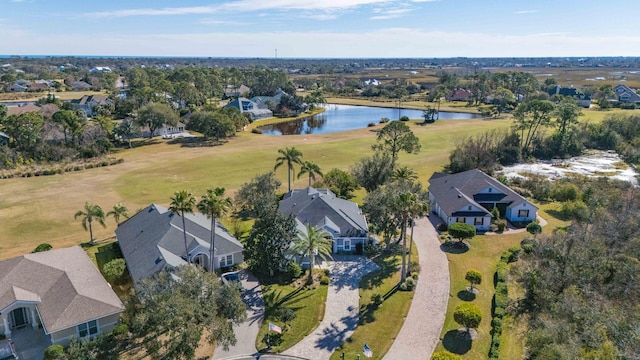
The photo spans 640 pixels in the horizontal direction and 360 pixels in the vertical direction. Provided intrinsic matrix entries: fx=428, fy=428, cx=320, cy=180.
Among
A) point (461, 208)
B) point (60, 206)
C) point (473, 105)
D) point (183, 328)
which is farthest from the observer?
point (473, 105)

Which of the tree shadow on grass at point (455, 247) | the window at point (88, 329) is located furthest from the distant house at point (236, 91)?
the window at point (88, 329)

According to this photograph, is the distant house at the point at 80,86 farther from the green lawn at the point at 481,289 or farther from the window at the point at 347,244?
the green lawn at the point at 481,289

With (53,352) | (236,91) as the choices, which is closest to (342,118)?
(236,91)

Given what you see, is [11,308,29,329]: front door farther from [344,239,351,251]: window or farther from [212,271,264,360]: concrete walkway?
[344,239,351,251]: window

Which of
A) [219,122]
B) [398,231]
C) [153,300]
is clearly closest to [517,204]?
[398,231]

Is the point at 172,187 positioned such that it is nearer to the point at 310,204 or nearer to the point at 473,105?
the point at 310,204

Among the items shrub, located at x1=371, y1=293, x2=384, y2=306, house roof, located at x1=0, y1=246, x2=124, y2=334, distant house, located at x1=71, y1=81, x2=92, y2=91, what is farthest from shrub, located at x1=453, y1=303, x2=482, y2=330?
distant house, located at x1=71, y1=81, x2=92, y2=91
